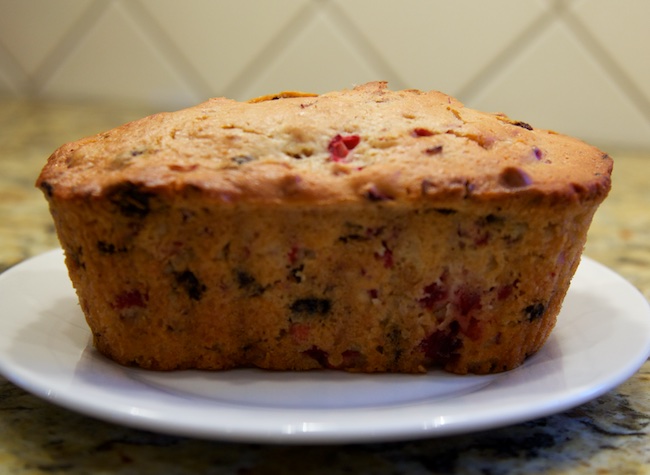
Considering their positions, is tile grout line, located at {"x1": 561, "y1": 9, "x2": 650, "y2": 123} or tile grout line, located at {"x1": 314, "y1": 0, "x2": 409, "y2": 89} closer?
tile grout line, located at {"x1": 561, "y1": 9, "x2": 650, "y2": 123}

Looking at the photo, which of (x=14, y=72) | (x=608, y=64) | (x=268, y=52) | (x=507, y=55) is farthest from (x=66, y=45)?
(x=608, y=64)

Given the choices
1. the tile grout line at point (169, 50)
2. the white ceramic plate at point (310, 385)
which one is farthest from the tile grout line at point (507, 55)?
the white ceramic plate at point (310, 385)

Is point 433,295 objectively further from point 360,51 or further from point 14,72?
point 14,72

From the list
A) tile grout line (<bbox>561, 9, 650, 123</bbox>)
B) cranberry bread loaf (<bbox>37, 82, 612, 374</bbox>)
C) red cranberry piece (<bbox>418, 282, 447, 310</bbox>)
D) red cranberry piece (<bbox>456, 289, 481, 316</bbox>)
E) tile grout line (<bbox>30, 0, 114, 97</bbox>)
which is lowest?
tile grout line (<bbox>561, 9, 650, 123</bbox>)

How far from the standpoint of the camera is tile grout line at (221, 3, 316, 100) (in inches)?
90.4

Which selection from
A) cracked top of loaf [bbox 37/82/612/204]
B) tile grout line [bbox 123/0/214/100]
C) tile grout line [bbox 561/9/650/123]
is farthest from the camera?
tile grout line [bbox 123/0/214/100]

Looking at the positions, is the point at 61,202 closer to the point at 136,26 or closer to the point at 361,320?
the point at 361,320

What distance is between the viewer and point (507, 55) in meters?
2.21

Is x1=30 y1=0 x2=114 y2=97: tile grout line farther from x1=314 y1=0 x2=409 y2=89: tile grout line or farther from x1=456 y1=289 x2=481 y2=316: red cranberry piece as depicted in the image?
x1=456 y1=289 x2=481 y2=316: red cranberry piece

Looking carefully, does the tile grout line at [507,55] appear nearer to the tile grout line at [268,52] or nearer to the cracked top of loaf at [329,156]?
the tile grout line at [268,52]

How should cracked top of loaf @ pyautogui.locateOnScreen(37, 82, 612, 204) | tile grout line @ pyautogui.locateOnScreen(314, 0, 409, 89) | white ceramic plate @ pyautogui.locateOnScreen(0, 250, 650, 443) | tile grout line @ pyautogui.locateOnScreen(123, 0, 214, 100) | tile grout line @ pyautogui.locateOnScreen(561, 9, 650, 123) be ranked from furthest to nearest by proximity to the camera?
tile grout line @ pyautogui.locateOnScreen(123, 0, 214, 100) < tile grout line @ pyautogui.locateOnScreen(314, 0, 409, 89) < tile grout line @ pyautogui.locateOnScreen(561, 9, 650, 123) < cracked top of loaf @ pyautogui.locateOnScreen(37, 82, 612, 204) < white ceramic plate @ pyautogui.locateOnScreen(0, 250, 650, 443)

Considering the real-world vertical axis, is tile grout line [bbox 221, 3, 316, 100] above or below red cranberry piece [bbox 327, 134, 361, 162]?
below

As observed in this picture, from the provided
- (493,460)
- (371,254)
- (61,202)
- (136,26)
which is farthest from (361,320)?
(136,26)

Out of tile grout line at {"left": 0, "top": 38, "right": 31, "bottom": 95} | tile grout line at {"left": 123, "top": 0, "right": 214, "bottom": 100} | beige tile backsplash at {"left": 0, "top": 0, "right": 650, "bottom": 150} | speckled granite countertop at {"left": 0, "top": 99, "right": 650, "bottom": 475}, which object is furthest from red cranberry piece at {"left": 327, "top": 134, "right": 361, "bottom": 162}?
tile grout line at {"left": 0, "top": 38, "right": 31, "bottom": 95}
